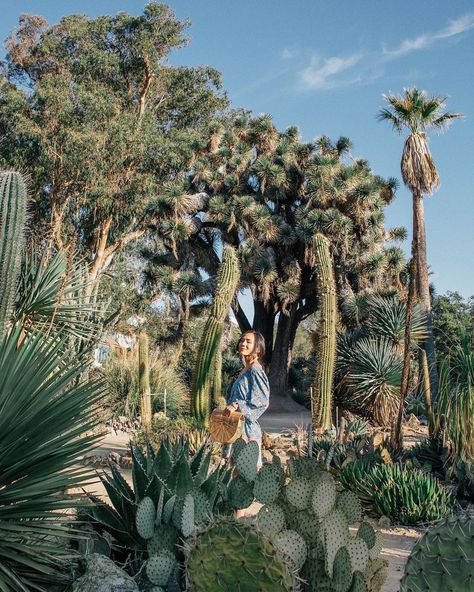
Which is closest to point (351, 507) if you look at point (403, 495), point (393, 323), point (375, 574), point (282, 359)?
point (375, 574)

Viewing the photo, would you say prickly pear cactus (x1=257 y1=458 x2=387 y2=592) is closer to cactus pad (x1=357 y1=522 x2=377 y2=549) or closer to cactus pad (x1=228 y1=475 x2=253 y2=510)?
cactus pad (x1=357 y1=522 x2=377 y2=549)

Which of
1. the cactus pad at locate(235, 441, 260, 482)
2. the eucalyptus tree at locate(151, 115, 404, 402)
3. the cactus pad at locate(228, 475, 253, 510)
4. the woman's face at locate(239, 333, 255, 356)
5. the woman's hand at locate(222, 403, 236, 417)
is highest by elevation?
the eucalyptus tree at locate(151, 115, 404, 402)

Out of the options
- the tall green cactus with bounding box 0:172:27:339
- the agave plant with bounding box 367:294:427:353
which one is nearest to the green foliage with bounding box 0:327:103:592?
the tall green cactus with bounding box 0:172:27:339

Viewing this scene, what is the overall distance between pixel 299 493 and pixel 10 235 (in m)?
4.99

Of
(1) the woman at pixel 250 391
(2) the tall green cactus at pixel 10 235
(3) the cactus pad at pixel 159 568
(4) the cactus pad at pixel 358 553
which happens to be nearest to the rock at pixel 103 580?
(3) the cactus pad at pixel 159 568

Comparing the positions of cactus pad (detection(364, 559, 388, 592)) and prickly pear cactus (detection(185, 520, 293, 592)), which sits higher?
prickly pear cactus (detection(185, 520, 293, 592))

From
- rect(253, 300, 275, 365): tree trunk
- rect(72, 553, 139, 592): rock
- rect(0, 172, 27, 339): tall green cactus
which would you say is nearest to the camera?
rect(72, 553, 139, 592): rock

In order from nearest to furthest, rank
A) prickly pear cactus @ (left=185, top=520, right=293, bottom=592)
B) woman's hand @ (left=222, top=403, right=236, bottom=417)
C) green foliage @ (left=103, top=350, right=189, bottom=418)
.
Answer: prickly pear cactus @ (left=185, top=520, right=293, bottom=592)
woman's hand @ (left=222, top=403, right=236, bottom=417)
green foliage @ (left=103, top=350, right=189, bottom=418)

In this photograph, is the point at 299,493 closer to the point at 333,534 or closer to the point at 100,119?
the point at 333,534

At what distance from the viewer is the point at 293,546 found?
3.05m

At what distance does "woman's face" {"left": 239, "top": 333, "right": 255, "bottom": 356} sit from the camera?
6191mm

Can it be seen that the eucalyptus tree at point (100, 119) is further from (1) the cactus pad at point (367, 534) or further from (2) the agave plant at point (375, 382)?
(1) the cactus pad at point (367, 534)

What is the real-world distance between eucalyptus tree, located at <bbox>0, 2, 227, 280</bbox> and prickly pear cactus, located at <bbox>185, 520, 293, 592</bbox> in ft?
57.4

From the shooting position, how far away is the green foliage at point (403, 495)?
19.3 ft
